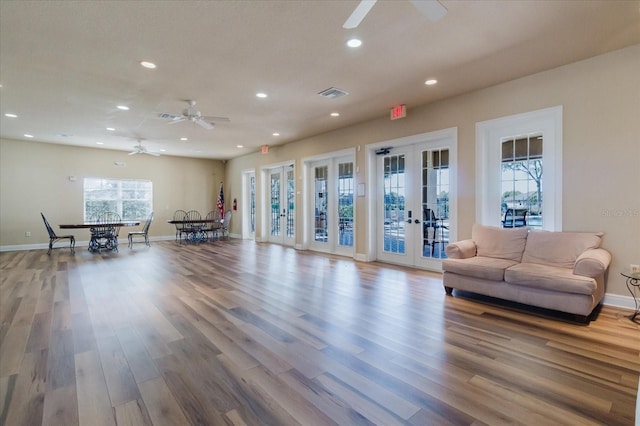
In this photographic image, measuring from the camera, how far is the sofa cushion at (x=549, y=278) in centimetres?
301

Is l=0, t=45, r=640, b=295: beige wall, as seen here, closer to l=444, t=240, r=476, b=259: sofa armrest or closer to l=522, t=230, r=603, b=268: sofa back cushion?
l=522, t=230, r=603, b=268: sofa back cushion

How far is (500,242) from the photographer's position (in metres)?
4.17

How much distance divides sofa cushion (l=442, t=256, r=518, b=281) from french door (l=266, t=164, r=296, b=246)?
17.5 feet

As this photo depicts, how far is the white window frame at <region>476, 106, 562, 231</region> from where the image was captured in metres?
3.96

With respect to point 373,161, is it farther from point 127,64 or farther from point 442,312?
point 127,64

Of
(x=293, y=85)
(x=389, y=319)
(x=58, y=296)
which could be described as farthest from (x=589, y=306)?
(x=58, y=296)

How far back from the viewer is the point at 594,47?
3.46m

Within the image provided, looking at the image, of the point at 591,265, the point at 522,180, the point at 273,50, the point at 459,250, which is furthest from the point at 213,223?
the point at 591,265

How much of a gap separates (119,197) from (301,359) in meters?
10.00

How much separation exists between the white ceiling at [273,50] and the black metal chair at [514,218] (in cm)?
183

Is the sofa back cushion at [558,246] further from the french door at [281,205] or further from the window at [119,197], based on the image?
the window at [119,197]

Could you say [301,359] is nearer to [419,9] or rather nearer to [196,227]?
[419,9]

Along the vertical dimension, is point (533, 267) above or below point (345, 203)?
below

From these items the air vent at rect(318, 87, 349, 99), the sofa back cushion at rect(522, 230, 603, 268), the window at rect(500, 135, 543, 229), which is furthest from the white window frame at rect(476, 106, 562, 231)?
the air vent at rect(318, 87, 349, 99)
